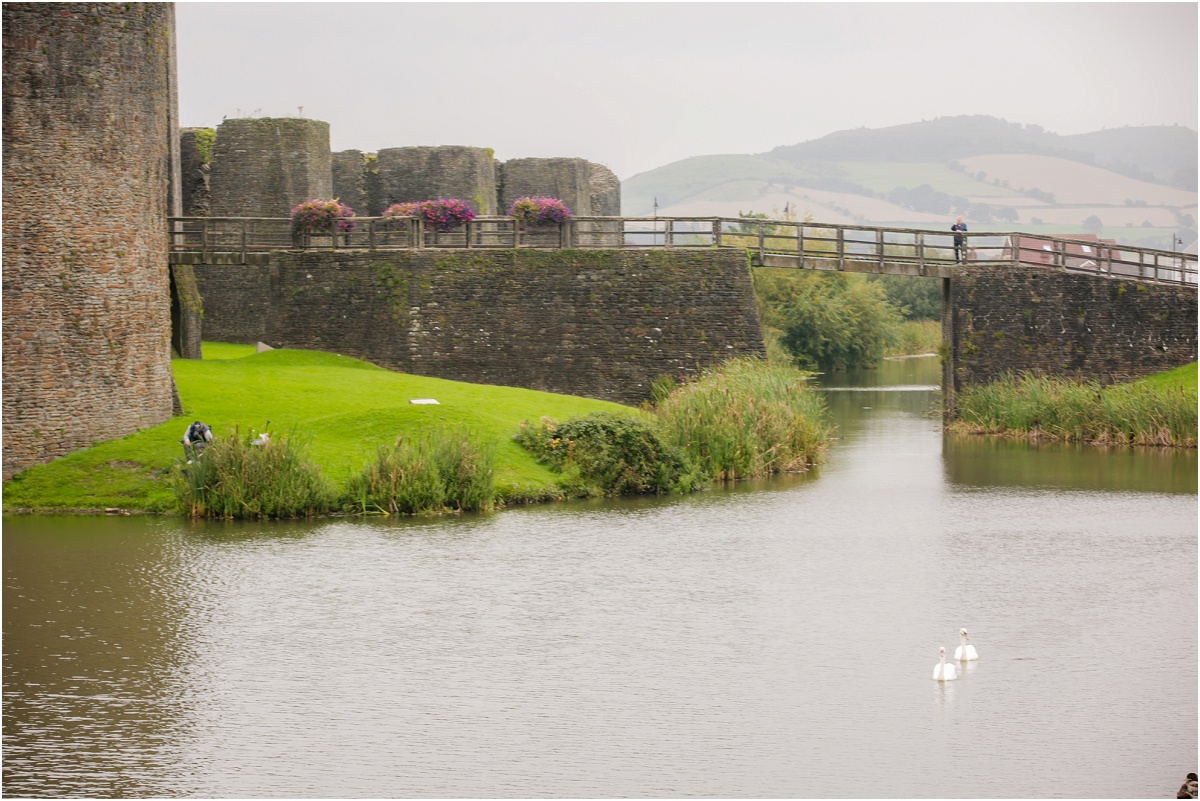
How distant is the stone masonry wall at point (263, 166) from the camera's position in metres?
38.7

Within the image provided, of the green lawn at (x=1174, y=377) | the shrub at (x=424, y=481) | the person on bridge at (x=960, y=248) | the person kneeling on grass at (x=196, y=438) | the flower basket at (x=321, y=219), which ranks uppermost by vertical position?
the flower basket at (x=321, y=219)

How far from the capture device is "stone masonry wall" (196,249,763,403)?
30.9 m

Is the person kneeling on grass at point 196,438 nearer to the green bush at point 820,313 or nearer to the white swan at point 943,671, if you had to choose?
the white swan at point 943,671

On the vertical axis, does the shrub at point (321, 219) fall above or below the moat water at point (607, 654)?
above

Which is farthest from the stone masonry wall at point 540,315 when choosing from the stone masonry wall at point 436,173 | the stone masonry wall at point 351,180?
the stone masonry wall at point 351,180

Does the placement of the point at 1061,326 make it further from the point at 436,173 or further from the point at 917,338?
the point at 917,338

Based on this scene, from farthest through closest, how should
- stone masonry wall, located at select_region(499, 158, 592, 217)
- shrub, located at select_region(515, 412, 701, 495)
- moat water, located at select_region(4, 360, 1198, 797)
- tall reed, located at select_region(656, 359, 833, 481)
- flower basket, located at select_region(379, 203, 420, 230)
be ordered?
1. stone masonry wall, located at select_region(499, 158, 592, 217)
2. flower basket, located at select_region(379, 203, 420, 230)
3. tall reed, located at select_region(656, 359, 833, 481)
4. shrub, located at select_region(515, 412, 701, 495)
5. moat water, located at select_region(4, 360, 1198, 797)

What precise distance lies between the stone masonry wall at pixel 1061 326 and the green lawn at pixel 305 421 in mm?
9535

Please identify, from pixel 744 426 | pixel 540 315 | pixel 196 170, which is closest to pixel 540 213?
pixel 540 315

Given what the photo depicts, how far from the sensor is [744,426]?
23703 millimetres

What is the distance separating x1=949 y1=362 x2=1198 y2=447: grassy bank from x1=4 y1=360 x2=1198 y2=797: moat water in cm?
847

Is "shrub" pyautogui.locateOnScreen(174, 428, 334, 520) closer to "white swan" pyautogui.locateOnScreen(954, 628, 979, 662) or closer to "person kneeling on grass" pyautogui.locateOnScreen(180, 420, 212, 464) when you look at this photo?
"person kneeling on grass" pyautogui.locateOnScreen(180, 420, 212, 464)

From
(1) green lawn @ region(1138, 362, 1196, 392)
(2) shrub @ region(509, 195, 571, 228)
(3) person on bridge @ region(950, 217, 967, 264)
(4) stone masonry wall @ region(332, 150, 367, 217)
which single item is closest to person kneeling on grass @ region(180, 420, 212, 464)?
(2) shrub @ region(509, 195, 571, 228)

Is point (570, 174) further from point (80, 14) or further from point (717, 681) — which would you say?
point (717, 681)
